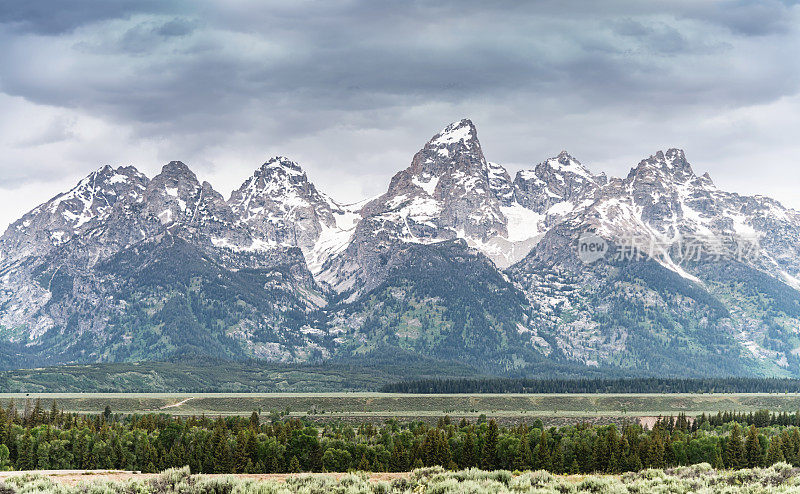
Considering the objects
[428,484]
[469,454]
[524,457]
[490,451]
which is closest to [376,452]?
[469,454]

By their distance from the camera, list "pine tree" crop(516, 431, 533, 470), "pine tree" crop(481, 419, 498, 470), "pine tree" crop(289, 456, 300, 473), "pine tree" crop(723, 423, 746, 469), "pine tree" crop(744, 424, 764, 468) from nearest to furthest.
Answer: "pine tree" crop(289, 456, 300, 473), "pine tree" crop(516, 431, 533, 470), "pine tree" crop(481, 419, 498, 470), "pine tree" crop(744, 424, 764, 468), "pine tree" crop(723, 423, 746, 469)

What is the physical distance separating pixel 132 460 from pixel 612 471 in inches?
2898

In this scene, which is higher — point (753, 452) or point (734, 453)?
point (753, 452)

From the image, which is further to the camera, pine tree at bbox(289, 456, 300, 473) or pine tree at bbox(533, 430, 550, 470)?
pine tree at bbox(289, 456, 300, 473)

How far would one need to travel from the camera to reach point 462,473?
81.9 m

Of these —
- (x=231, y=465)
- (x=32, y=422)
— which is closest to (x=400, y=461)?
(x=231, y=465)

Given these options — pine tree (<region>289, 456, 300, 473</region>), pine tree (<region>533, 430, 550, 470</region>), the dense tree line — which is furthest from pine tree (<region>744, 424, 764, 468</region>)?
pine tree (<region>289, 456, 300, 473</region>)

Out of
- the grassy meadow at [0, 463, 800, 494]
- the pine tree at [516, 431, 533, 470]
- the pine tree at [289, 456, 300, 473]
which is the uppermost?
the grassy meadow at [0, 463, 800, 494]

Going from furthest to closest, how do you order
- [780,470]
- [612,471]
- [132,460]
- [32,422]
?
1. [32,422]
2. [132,460]
3. [612,471]
4. [780,470]

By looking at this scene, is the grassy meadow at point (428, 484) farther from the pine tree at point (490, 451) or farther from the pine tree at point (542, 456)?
the pine tree at point (490, 451)

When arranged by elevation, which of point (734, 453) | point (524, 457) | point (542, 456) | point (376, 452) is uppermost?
point (542, 456)

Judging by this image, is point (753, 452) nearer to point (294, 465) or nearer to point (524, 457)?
point (524, 457)

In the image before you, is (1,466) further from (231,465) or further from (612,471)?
(612,471)

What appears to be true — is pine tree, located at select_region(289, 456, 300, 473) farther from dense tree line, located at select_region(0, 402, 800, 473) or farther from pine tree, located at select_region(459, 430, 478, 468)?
pine tree, located at select_region(459, 430, 478, 468)
